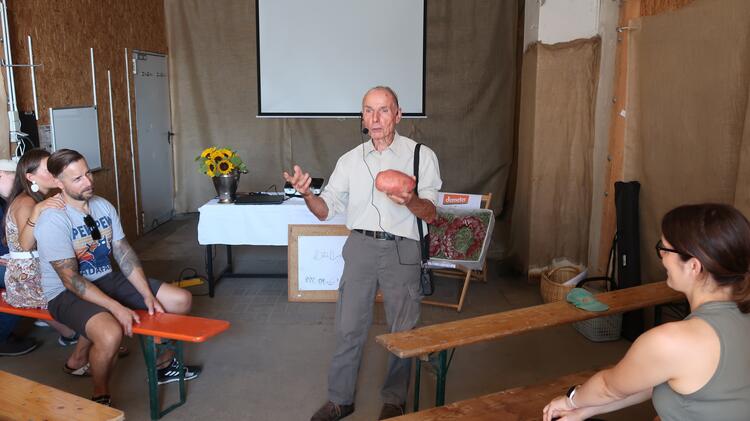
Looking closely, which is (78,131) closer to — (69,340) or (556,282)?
(69,340)

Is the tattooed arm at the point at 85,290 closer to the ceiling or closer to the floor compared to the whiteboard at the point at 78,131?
closer to the floor

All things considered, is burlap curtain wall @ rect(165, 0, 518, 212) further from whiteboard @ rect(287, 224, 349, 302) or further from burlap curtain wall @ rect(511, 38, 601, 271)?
whiteboard @ rect(287, 224, 349, 302)

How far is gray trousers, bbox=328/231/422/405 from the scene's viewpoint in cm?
273

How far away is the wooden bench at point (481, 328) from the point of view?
7.81 feet

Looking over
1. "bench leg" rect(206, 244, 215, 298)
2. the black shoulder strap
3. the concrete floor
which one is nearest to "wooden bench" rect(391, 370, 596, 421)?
the black shoulder strap

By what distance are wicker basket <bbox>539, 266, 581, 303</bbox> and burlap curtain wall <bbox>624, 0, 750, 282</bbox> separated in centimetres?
61

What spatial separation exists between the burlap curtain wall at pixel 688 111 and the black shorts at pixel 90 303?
116 inches

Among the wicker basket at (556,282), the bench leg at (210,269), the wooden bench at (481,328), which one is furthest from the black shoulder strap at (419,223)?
the bench leg at (210,269)

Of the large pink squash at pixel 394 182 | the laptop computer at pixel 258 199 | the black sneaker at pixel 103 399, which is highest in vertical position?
the large pink squash at pixel 394 182

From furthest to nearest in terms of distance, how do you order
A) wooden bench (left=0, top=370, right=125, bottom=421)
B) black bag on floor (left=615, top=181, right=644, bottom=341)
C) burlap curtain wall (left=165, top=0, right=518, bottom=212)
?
burlap curtain wall (left=165, top=0, right=518, bottom=212) → black bag on floor (left=615, top=181, right=644, bottom=341) → wooden bench (left=0, top=370, right=125, bottom=421)

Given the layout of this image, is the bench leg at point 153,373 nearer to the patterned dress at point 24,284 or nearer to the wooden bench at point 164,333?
the wooden bench at point 164,333

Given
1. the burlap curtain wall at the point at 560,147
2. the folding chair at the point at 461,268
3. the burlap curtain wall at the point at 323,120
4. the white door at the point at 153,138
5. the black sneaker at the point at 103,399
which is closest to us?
the black sneaker at the point at 103,399

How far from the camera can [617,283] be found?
13.3 feet

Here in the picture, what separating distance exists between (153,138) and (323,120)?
194 cm
